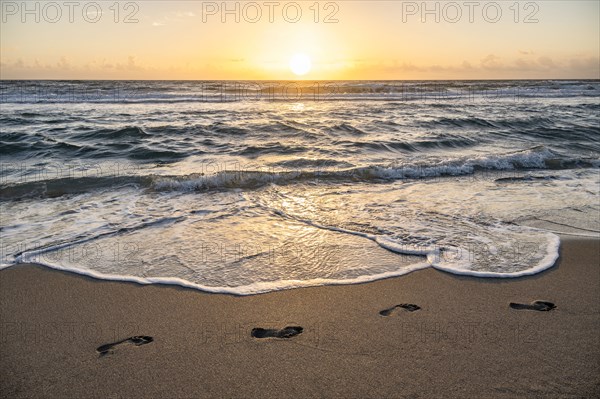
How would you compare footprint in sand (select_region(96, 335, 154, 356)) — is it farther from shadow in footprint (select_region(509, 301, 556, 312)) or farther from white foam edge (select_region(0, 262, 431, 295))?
shadow in footprint (select_region(509, 301, 556, 312))

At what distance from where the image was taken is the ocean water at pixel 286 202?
13.3ft

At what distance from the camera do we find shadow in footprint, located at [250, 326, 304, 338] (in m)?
2.83

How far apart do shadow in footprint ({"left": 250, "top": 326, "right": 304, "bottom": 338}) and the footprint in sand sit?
0.72m

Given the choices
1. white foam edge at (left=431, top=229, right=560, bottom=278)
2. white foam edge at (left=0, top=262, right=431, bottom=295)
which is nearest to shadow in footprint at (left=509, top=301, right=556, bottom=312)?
white foam edge at (left=431, top=229, right=560, bottom=278)

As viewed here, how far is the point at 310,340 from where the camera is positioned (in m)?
2.75

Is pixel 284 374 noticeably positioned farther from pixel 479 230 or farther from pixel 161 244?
pixel 479 230

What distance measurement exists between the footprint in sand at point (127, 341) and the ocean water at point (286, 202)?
82 cm

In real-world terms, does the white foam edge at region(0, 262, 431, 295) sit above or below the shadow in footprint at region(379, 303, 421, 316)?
above

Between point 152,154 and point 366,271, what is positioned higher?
point 152,154

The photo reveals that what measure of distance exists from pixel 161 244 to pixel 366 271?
231 cm

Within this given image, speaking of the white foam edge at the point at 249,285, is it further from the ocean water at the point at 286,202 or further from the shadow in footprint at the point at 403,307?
the shadow in footprint at the point at 403,307

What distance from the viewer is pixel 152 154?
398 inches

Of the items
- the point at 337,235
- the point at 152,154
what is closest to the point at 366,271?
the point at 337,235

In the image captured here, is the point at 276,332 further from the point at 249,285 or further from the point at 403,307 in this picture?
the point at 403,307
